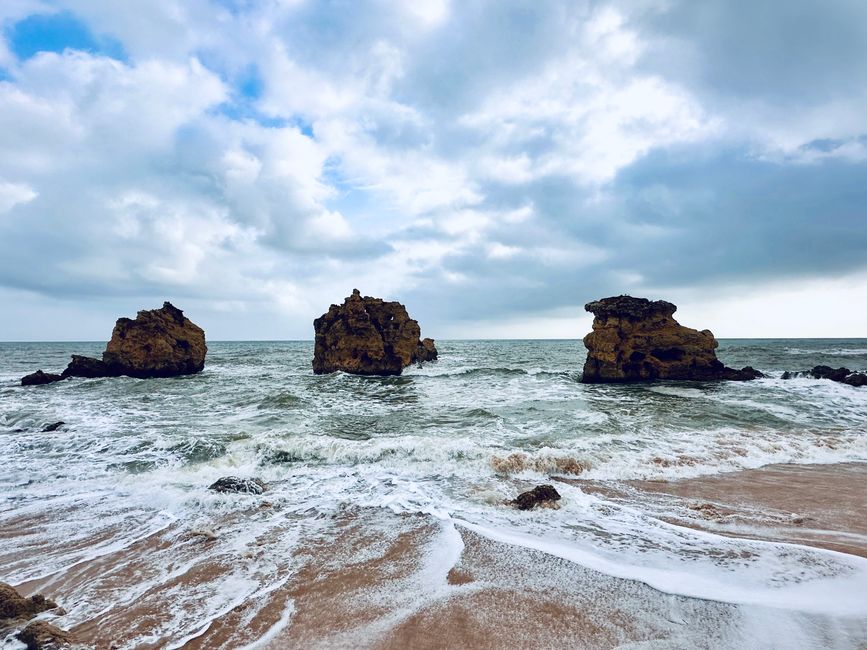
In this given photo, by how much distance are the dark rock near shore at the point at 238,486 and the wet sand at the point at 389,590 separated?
2.66ft

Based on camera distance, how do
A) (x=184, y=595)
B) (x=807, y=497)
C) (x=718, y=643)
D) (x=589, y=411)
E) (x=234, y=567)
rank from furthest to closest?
1. (x=589, y=411)
2. (x=807, y=497)
3. (x=234, y=567)
4. (x=184, y=595)
5. (x=718, y=643)

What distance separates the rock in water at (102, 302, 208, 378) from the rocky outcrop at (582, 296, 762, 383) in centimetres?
2640

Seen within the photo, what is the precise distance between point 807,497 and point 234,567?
7925 millimetres

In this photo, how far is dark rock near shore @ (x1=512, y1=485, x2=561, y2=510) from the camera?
5.82 meters

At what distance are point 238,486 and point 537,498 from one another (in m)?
4.69

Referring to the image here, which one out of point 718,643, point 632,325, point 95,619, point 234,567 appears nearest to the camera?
point 718,643

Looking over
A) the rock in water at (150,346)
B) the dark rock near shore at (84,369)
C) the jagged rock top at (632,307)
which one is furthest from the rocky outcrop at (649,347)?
the dark rock near shore at (84,369)

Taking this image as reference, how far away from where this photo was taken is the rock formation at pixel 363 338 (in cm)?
2845

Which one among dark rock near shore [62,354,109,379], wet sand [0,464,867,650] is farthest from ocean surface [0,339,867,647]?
dark rock near shore [62,354,109,379]

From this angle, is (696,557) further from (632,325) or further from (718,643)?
(632,325)

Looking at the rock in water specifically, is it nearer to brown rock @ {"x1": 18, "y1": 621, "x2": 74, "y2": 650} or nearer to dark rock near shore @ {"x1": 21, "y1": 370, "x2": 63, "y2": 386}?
dark rock near shore @ {"x1": 21, "y1": 370, "x2": 63, "y2": 386}

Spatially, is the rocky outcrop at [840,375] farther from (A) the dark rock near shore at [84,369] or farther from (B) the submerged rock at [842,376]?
(A) the dark rock near shore at [84,369]

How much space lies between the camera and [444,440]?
9.48 metres

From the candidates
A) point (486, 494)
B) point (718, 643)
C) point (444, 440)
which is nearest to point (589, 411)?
point (444, 440)
